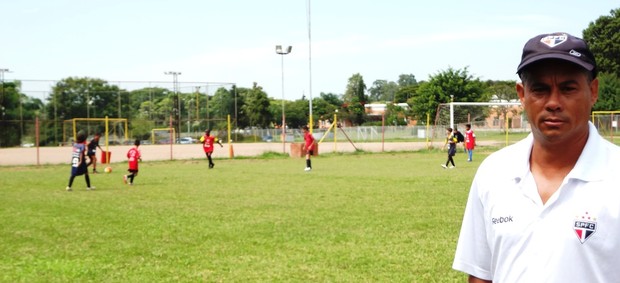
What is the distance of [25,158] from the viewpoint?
37.5m

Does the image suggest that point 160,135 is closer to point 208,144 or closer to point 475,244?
point 208,144

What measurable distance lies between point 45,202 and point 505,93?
84168mm

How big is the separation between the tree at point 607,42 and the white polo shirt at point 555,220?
83406 millimetres

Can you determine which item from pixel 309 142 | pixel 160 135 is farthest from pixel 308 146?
pixel 160 135

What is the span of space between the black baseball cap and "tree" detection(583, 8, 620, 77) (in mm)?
83422

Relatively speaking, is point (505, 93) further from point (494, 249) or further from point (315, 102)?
point (494, 249)

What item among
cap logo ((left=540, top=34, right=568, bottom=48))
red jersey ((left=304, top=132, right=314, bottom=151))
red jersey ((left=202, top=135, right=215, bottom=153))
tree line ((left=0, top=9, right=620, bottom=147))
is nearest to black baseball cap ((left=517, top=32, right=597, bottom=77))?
cap logo ((left=540, top=34, right=568, bottom=48))

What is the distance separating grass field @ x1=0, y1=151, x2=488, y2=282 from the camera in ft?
25.6

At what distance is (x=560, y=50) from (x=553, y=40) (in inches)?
2.1

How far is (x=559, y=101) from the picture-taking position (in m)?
2.40

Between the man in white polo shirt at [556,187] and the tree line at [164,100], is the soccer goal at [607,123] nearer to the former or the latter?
the tree line at [164,100]

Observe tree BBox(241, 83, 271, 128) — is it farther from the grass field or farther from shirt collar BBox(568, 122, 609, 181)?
shirt collar BBox(568, 122, 609, 181)

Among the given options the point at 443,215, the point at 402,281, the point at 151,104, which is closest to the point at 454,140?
the point at 443,215

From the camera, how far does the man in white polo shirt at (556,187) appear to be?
2.30 m
